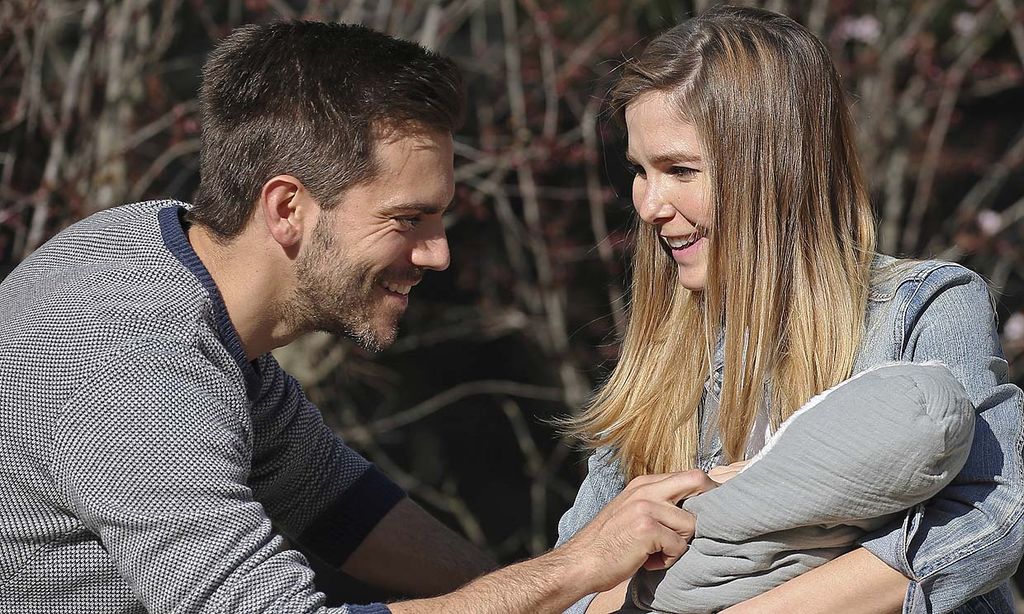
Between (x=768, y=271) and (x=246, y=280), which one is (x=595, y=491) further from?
(x=246, y=280)

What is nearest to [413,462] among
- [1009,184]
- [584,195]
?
[584,195]

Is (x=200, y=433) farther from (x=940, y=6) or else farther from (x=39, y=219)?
(x=940, y=6)

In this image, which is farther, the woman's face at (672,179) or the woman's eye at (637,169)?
the woman's eye at (637,169)

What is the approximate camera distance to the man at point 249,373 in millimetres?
1599

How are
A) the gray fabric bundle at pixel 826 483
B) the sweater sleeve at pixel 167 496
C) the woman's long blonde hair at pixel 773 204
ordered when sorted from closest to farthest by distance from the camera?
the gray fabric bundle at pixel 826 483 → the sweater sleeve at pixel 167 496 → the woman's long blonde hair at pixel 773 204

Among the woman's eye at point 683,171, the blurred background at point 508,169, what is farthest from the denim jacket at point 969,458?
the blurred background at point 508,169

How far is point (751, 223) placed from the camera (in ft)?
6.03

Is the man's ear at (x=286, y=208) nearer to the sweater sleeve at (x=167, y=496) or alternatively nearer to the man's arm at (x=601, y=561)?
the sweater sleeve at (x=167, y=496)

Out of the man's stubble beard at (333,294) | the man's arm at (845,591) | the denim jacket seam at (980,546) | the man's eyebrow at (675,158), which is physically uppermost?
the man's eyebrow at (675,158)

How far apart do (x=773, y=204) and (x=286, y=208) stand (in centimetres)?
77

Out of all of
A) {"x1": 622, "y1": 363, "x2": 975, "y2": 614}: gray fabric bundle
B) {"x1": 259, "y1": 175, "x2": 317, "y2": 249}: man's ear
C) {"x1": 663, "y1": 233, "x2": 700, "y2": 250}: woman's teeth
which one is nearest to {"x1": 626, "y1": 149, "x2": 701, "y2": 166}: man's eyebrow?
{"x1": 663, "y1": 233, "x2": 700, "y2": 250}: woman's teeth

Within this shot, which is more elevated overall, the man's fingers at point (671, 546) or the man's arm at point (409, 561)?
the man's fingers at point (671, 546)

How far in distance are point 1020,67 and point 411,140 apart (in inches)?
113

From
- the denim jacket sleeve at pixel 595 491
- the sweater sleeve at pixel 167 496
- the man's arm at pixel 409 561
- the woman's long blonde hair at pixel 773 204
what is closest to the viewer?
the sweater sleeve at pixel 167 496
